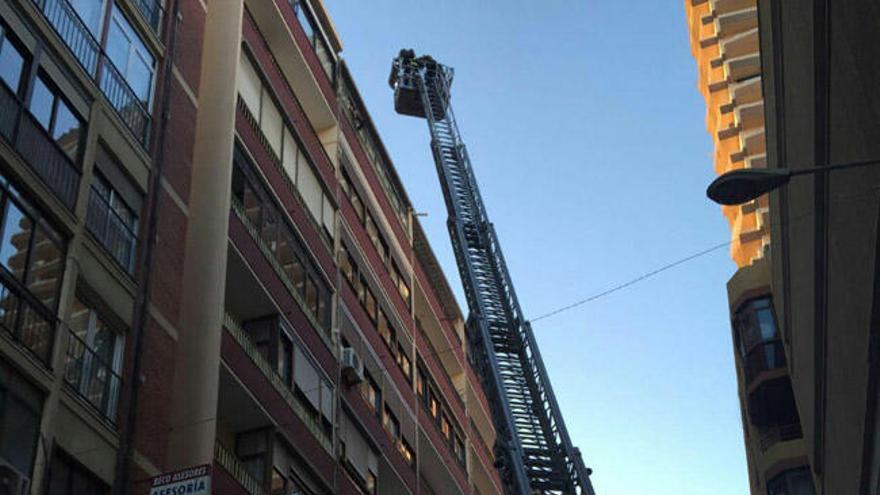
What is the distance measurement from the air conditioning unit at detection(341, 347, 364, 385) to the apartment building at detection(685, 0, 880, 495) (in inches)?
468

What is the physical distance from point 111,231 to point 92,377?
121 inches

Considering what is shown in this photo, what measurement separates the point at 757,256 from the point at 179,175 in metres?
38.4

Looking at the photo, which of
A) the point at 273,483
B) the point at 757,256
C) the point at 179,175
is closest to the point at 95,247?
the point at 179,175

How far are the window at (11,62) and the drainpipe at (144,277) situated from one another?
13.8 ft

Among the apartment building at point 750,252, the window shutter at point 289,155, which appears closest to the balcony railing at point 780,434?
the apartment building at point 750,252

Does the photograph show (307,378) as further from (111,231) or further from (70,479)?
(70,479)

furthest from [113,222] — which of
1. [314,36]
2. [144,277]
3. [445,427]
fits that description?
[445,427]

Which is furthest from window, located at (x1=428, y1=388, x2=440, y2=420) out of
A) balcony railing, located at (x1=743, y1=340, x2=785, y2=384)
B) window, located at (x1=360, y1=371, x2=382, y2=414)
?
balcony railing, located at (x1=743, y1=340, x2=785, y2=384)

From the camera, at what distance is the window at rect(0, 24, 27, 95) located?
18.8m

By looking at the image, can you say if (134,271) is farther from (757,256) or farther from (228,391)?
(757,256)

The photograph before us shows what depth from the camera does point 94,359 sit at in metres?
19.7

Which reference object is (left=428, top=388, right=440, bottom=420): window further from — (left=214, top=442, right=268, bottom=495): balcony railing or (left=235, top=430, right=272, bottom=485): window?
(left=214, top=442, right=268, bottom=495): balcony railing

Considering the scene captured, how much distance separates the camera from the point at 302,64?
36.1m

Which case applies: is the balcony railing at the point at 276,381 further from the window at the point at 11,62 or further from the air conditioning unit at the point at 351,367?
Result: the window at the point at 11,62
